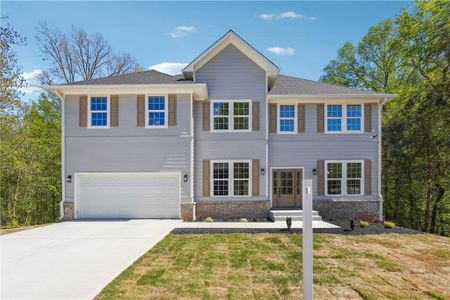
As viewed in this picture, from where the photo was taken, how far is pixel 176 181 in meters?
12.4

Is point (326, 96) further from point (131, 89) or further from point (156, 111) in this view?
point (131, 89)

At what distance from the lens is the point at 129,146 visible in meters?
12.4

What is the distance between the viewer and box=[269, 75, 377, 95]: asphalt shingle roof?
1337cm

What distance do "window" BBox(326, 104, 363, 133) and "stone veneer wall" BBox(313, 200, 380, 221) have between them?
3364mm

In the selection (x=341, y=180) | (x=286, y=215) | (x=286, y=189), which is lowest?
(x=286, y=215)

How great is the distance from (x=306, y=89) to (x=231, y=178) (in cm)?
571

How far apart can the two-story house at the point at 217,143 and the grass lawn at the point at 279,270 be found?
4141 millimetres

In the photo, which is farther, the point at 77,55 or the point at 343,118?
the point at 77,55

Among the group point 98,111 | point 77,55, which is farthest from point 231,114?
point 77,55

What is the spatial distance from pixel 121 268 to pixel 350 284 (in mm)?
4535

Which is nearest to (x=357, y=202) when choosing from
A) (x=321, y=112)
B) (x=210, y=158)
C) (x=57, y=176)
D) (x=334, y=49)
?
(x=321, y=112)

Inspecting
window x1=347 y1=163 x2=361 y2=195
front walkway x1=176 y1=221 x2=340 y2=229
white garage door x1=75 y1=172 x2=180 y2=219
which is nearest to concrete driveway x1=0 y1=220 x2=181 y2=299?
front walkway x1=176 y1=221 x2=340 y2=229

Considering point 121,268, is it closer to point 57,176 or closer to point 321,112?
point 321,112

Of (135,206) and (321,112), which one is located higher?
(321,112)
